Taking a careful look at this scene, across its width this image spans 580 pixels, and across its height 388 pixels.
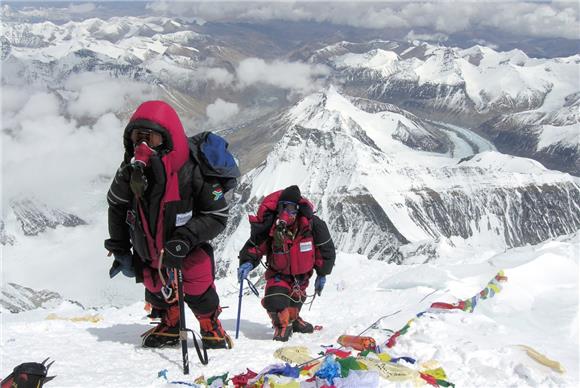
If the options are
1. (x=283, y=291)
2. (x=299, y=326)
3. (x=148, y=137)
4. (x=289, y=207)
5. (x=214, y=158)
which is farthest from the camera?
(x=299, y=326)

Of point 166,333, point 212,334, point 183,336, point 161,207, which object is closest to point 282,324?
point 212,334

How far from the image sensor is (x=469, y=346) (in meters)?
6.45

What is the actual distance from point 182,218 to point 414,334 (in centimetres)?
377

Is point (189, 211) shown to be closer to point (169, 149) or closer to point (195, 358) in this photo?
point (169, 149)

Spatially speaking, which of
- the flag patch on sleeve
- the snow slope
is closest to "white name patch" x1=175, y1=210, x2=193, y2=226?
the flag patch on sleeve

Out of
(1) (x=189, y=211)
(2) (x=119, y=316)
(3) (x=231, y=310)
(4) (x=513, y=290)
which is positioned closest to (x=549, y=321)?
(4) (x=513, y=290)

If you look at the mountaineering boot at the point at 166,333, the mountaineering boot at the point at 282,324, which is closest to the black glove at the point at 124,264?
the mountaineering boot at the point at 166,333

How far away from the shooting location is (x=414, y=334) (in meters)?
7.26

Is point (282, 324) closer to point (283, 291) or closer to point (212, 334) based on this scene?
point (283, 291)

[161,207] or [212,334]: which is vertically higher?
[161,207]

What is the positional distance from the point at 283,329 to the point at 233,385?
154 inches

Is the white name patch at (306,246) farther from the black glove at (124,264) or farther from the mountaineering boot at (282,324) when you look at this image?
the black glove at (124,264)

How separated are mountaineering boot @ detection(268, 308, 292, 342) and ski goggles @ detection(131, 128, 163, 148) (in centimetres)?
483

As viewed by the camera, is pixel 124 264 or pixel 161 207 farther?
pixel 124 264
